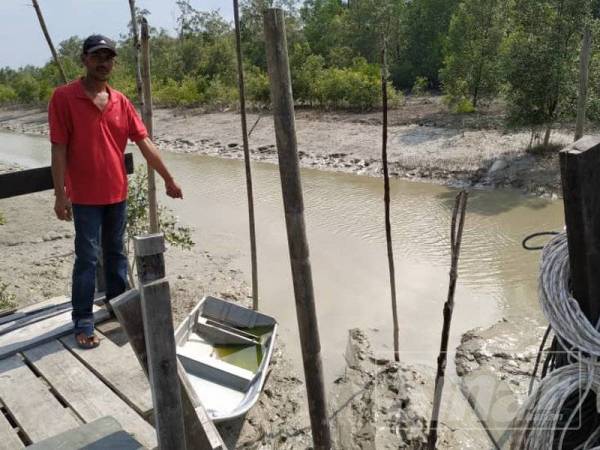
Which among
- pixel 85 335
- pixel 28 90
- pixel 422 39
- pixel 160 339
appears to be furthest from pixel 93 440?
pixel 28 90

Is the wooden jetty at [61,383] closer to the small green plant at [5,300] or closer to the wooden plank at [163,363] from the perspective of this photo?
the wooden plank at [163,363]

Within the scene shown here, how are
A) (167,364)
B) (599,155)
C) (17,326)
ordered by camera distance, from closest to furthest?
(599,155)
(167,364)
(17,326)

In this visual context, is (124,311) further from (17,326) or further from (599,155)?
(17,326)

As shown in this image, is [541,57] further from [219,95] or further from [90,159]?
[219,95]

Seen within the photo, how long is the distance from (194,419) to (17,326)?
176 centimetres

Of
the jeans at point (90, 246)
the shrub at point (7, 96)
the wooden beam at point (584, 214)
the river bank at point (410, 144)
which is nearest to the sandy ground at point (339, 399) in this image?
the jeans at point (90, 246)

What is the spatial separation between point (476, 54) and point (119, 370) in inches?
650

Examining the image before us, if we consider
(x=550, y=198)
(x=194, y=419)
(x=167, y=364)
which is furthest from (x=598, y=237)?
(x=550, y=198)

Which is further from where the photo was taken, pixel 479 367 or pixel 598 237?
pixel 479 367

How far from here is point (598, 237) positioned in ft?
4.51

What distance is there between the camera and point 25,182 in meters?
3.27

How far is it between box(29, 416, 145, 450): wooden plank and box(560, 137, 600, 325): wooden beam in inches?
61.0

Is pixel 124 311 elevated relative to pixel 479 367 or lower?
elevated

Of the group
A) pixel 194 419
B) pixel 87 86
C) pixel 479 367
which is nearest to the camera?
pixel 194 419
